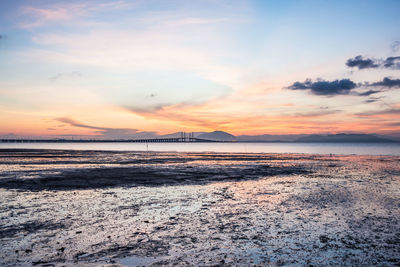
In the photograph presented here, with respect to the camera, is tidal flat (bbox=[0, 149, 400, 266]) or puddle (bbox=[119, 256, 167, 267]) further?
tidal flat (bbox=[0, 149, 400, 266])

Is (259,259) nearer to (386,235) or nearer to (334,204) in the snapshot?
(386,235)

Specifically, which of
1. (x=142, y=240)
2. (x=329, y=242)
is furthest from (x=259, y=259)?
(x=142, y=240)

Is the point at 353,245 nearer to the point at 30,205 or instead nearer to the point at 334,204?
the point at 334,204

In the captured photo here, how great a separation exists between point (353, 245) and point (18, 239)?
27.5ft

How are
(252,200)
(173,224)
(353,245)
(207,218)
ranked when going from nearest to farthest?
(353,245)
(173,224)
(207,218)
(252,200)

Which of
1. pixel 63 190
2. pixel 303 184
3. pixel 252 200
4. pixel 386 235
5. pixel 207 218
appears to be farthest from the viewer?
pixel 303 184

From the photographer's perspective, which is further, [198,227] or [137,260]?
[198,227]

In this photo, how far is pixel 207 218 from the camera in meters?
9.77

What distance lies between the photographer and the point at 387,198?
43.9 ft

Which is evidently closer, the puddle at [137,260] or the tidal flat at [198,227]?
the puddle at [137,260]

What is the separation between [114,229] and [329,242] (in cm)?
582

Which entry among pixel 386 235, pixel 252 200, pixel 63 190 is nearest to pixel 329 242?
pixel 386 235

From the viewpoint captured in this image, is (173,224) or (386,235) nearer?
(386,235)

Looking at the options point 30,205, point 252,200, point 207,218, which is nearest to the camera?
point 207,218
